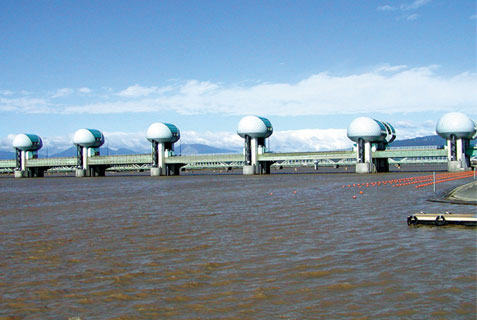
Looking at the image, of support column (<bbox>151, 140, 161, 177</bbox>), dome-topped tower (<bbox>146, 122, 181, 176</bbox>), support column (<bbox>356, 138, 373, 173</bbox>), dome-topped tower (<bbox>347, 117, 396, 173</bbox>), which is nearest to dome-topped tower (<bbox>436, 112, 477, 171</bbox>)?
dome-topped tower (<bbox>347, 117, 396, 173</bbox>)

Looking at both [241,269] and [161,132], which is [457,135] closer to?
[161,132]

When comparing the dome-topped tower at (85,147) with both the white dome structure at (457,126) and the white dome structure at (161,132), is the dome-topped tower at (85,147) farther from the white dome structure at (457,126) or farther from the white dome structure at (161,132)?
the white dome structure at (457,126)

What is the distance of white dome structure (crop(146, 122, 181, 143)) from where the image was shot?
137 meters

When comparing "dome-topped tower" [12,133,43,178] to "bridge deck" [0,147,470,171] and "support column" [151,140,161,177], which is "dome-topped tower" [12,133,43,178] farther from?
"support column" [151,140,161,177]

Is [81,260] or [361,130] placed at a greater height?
[361,130]

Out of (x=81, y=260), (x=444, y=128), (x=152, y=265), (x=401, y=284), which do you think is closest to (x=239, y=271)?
(x=152, y=265)

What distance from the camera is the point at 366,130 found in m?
115

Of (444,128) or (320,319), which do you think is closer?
(320,319)

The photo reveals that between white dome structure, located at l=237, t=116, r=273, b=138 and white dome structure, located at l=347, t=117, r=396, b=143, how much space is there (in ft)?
73.2

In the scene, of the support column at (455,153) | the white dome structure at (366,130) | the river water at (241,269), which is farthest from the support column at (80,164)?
the river water at (241,269)

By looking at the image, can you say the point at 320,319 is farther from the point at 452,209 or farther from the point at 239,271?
the point at 452,209

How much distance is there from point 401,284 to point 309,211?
58.8ft

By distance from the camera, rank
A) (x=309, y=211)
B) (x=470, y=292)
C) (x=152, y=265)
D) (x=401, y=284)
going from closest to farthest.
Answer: (x=470, y=292) → (x=401, y=284) → (x=152, y=265) → (x=309, y=211)

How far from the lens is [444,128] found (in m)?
109
